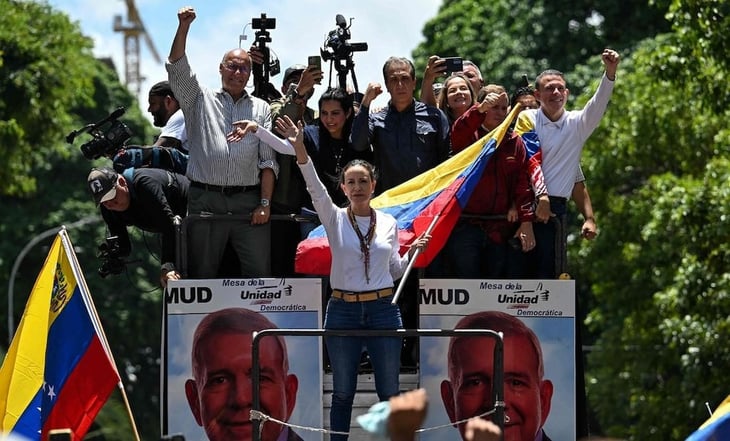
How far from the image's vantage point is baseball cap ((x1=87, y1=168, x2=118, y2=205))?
38.6 ft

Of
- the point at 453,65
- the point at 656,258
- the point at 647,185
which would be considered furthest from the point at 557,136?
the point at 647,185

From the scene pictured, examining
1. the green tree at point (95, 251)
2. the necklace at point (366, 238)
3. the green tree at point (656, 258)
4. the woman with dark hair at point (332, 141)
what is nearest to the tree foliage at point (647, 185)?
the green tree at point (656, 258)

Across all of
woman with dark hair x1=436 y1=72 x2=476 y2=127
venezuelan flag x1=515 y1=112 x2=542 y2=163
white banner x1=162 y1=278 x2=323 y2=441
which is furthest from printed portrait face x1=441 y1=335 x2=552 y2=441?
woman with dark hair x1=436 y1=72 x2=476 y2=127

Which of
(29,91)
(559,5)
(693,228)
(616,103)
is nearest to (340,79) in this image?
(693,228)

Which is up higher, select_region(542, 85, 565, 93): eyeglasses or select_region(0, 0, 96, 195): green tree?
select_region(0, 0, 96, 195): green tree

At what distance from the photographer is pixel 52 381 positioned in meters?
11.8

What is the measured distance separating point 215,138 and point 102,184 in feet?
2.51

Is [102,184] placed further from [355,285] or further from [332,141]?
[355,285]

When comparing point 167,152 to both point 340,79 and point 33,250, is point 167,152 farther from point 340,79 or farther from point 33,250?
point 33,250

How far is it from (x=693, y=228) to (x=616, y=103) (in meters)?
8.71

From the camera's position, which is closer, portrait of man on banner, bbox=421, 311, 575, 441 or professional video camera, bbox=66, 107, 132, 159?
portrait of man on banner, bbox=421, 311, 575, 441

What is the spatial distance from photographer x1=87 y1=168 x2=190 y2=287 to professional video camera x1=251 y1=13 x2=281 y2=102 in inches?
47.7

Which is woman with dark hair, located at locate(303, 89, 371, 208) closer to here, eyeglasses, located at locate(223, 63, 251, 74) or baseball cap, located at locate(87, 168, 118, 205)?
eyeglasses, located at locate(223, 63, 251, 74)

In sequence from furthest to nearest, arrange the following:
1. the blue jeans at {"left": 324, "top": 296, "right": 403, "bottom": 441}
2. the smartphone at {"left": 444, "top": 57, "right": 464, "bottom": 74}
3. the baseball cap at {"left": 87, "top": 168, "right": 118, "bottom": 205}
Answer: the smartphone at {"left": 444, "top": 57, "right": 464, "bottom": 74} < the baseball cap at {"left": 87, "top": 168, "right": 118, "bottom": 205} < the blue jeans at {"left": 324, "top": 296, "right": 403, "bottom": 441}
